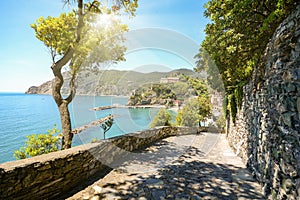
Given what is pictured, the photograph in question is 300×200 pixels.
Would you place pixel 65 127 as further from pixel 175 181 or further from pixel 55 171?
pixel 175 181

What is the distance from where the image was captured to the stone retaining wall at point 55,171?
2.22 meters

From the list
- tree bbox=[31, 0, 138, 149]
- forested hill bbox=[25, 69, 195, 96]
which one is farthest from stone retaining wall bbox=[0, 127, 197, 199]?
forested hill bbox=[25, 69, 195, 96]

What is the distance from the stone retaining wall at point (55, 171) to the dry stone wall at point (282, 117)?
3.23 meters

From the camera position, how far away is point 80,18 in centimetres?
454

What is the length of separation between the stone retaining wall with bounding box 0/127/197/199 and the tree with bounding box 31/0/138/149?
1.38m

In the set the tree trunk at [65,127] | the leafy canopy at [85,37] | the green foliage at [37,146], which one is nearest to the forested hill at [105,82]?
the leafy canopy at [85,37]

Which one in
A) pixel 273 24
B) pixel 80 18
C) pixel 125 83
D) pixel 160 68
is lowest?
pixel 125 83

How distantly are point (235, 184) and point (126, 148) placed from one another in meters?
3.12

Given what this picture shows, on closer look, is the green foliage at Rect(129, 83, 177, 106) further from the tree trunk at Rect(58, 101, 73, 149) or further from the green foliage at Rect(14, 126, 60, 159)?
the green foliage at Rect(14, 126, 60, 159)

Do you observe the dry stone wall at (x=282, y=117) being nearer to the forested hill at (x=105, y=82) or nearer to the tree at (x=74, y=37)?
the tree at (x=74, y=37)

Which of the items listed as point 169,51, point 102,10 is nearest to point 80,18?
point 102,10

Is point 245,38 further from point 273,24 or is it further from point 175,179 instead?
point 175,179

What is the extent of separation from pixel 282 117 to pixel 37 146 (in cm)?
489

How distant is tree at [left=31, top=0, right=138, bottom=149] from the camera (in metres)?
4.66
